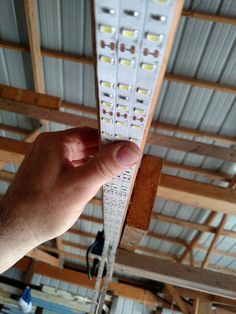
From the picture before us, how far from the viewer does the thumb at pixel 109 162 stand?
80 cm

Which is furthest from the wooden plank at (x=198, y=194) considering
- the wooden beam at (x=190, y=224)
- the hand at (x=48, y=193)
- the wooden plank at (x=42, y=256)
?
the wooden plank at (x=42, y=256)

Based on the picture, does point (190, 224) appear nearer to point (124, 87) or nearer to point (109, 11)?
point (124, 87)

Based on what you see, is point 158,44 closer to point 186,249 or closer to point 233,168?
point 233,168

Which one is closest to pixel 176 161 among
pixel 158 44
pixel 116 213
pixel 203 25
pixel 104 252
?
pixel 203 25

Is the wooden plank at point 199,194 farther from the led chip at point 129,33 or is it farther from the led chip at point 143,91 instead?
the led chip at point 129,33

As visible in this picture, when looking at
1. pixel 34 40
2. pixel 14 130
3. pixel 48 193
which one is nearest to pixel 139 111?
pixel 48 193

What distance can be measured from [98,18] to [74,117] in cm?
213

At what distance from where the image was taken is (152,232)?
612cm

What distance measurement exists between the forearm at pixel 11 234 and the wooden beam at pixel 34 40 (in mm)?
2725

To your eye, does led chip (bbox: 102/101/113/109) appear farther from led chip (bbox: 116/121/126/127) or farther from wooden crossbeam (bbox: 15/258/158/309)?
wooden crossbeam (bbox: 15/258/158/309)

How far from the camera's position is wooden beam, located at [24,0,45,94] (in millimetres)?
2945

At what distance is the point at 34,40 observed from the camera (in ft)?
10.8

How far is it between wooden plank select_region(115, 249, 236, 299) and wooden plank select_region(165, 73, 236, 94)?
231 centimetres

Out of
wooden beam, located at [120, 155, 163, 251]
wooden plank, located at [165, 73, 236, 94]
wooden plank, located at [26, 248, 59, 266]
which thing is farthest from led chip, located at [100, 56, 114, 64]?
wooden plank, located at [26, 248, 59, 266]
